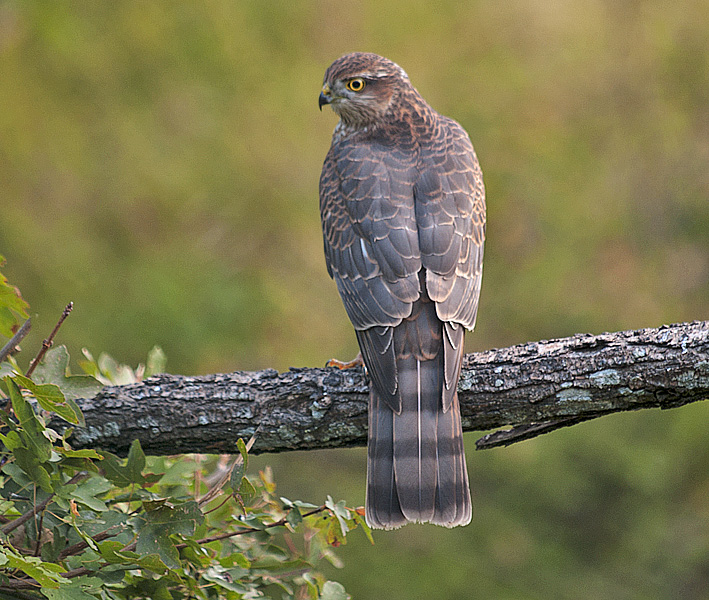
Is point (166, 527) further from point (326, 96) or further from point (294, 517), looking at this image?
point (326, 96)

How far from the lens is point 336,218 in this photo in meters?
3.19

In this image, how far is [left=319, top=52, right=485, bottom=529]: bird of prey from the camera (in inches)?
98.6

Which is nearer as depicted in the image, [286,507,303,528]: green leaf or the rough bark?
[286,507,303,528]: green leaf

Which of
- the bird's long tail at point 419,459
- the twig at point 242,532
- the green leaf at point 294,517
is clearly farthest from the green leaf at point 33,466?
the bird's long tail at point 419,459

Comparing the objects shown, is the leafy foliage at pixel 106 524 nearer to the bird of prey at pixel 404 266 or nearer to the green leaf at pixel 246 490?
the green leaf at pixel 246 490

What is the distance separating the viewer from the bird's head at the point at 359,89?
142 inches

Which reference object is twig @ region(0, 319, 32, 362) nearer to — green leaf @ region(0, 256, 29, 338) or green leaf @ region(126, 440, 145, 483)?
green leaf @ region(0, 256, 29, 338)

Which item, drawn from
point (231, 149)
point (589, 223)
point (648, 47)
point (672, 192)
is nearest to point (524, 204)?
point (589, 223)

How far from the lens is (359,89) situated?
362 cm

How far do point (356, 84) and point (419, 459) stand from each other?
71.6 inches


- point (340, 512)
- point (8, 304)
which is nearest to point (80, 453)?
point (8, 304)

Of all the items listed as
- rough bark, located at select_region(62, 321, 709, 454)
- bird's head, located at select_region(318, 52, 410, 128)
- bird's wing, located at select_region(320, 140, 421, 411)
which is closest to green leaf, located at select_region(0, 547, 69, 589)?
rough bark, located at select_region(62, 321, 709, 454)

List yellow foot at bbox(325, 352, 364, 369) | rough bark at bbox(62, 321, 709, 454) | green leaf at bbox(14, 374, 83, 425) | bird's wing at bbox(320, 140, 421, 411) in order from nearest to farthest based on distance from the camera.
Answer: green leaf at bbox(14, 374, 83, 425), rough bark at bbox(62, 321, 709, 454), bird's wing at bbox(320, 140, 421, 411), yellow foot at bbox(325, 352, 364, 369)

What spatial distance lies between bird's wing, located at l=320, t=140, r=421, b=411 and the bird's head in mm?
231
